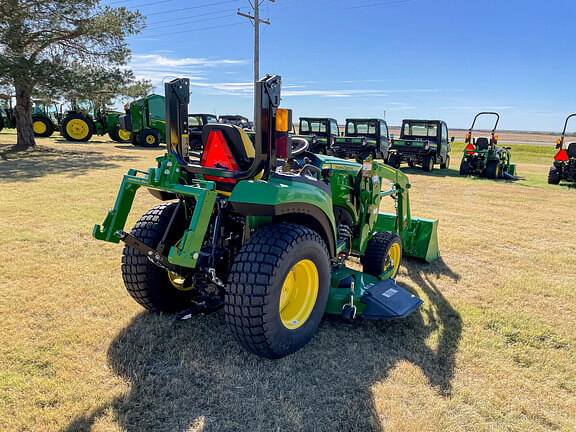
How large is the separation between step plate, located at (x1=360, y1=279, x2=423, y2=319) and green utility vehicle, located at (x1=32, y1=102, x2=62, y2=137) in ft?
84.3

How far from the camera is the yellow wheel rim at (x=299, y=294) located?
9.54 ft

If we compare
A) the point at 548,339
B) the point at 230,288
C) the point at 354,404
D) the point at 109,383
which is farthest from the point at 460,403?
the point at 109,383

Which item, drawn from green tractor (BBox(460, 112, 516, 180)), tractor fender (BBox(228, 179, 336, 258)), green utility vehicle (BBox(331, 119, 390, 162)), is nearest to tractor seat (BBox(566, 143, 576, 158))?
green tractor (BBox(460, 112, 516, 180))

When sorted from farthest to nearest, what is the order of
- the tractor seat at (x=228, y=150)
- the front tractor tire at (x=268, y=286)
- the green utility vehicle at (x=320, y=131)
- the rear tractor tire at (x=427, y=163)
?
the green utility vehicle at (x=320, y=131) → the rear tractor tire at (x=427, y=163) → the tractor seat at (x=228, y=150) → the front tractor tire at (x=268, y=286)

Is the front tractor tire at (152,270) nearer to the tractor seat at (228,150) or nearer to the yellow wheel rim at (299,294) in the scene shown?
the tractor seat at (228,150)

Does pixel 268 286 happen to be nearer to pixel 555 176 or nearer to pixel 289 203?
pixel 289 203

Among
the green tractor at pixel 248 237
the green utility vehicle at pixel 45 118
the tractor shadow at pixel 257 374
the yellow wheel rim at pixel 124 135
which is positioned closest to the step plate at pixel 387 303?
the green tractor at pixel 248 237

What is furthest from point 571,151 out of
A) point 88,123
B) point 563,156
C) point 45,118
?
point 45,118

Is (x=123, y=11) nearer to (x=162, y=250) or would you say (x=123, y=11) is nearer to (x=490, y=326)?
(x=162, y=250)

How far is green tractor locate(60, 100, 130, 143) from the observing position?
69.7 feet

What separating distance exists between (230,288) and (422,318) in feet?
6.12

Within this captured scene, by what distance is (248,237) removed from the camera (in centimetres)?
285

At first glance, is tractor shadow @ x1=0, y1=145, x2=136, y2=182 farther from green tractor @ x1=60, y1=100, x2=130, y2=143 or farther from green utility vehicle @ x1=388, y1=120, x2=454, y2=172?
green utility vehicle @ x1=388, y1=120, x2=454, y2=172

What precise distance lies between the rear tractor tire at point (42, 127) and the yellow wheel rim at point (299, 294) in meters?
25.9
